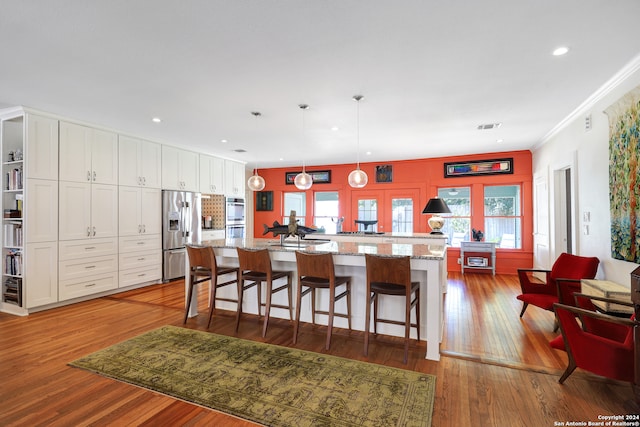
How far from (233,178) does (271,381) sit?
5824mm

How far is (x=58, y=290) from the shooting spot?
13.8 ft

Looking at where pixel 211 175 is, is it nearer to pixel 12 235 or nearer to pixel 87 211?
pixel 87 211

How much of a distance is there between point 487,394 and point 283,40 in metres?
3.03

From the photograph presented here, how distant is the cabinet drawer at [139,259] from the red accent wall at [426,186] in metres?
3.92

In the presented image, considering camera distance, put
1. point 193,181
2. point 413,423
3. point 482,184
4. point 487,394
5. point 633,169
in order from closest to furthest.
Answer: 1. point 413,423
2. point 487,394
3. point 633,169
4. point 193,181
5. point 482,184

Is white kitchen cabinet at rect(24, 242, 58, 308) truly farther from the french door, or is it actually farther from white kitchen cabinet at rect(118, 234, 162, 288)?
the french door

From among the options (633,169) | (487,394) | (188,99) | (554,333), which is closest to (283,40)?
(188,99)

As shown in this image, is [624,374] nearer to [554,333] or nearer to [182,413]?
[554,333]

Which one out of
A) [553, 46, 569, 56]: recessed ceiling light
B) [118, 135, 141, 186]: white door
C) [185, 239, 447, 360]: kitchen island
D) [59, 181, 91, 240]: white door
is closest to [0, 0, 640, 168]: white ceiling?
[553, 46, 569, 56]: recessed ceiling light

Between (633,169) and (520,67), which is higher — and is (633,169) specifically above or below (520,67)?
below

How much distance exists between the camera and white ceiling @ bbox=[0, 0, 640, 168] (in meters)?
2.06

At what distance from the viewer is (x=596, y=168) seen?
3504mm

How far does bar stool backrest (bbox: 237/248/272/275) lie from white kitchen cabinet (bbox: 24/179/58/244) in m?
2.84

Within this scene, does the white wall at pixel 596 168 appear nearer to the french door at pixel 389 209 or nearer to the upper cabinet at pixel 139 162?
the french door at pixel 389 209
